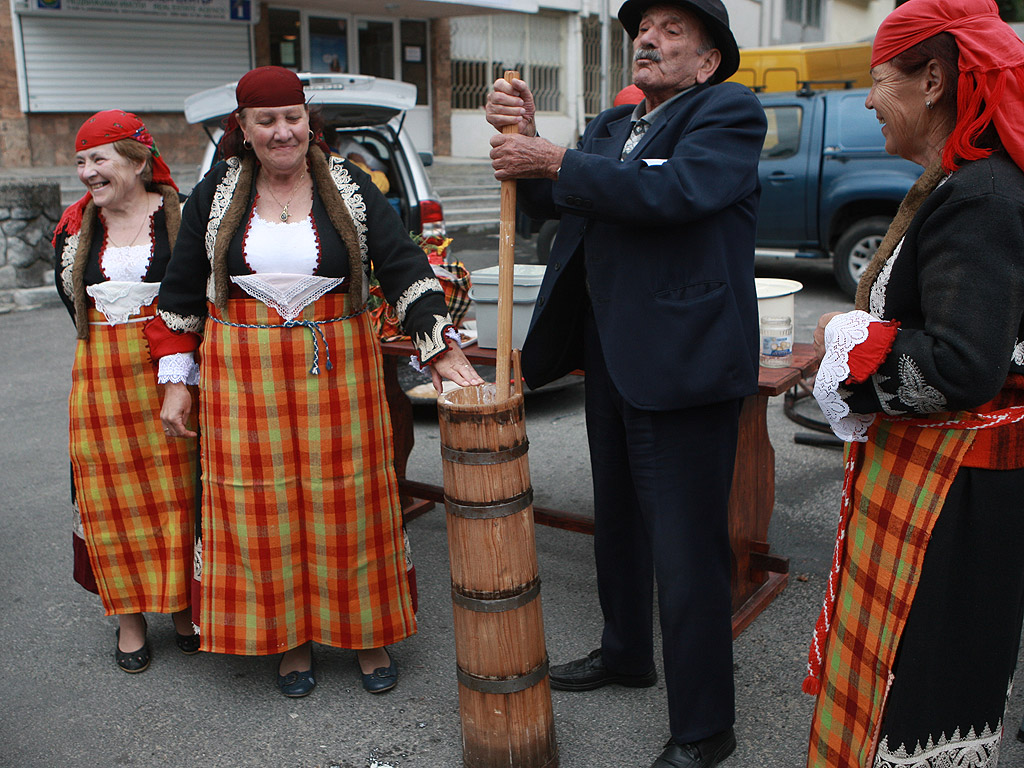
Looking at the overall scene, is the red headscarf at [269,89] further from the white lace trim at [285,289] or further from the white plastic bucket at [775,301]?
the white plastic bucket at [775,301]

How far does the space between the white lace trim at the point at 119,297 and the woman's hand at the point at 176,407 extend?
0.33 meters

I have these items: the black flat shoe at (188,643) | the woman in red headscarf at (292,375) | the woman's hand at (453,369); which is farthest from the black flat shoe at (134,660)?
the woman's hand at (453,369)

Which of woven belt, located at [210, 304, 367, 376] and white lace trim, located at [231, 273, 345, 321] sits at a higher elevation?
white lace trim, located at [231, 273, 345, 321]

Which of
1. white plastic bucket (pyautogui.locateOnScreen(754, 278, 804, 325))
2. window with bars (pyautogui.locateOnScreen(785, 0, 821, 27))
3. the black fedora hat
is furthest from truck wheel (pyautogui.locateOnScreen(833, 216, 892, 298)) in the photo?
window with bars (pyautogui.locateOnScreen(785, 0, 821, 27))

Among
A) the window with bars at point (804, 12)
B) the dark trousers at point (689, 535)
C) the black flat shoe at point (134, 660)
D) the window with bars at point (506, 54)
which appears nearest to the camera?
the dark trousers at point (689, 535)

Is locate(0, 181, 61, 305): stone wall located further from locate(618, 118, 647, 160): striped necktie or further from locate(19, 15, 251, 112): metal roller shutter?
locate(618, 118, 647, 160): striped necktie

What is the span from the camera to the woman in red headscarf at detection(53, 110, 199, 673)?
3.13m

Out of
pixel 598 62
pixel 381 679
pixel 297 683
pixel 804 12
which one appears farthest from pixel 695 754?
pixel 804 12

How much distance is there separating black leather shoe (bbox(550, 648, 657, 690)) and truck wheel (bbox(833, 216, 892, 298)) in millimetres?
6651

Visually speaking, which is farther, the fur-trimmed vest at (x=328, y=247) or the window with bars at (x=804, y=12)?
the window with bars at (x=804, y=12)

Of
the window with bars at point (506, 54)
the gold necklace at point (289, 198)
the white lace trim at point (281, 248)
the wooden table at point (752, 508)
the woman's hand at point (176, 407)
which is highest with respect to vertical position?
the window with bars at point (506, 54)

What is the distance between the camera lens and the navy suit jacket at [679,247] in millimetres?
2201

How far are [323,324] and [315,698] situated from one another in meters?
1.21

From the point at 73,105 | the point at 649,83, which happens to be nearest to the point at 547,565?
the point at 649,83
